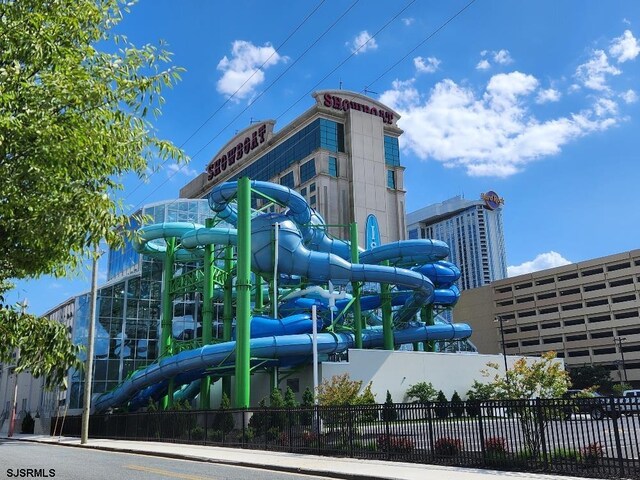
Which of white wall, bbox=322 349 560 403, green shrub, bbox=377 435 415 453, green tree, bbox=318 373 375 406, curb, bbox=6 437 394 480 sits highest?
white wall, bbox=322 349 560 403

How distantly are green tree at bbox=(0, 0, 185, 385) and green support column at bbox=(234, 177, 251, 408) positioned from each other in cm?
2487

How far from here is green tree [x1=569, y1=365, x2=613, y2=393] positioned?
282ft

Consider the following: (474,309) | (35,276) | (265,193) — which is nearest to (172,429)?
(265,193)

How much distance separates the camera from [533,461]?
1427 centimetres

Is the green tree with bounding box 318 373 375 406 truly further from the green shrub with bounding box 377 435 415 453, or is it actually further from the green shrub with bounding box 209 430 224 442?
the green shrub with bounding box 377 435 415 453

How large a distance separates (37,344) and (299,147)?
101483 millimetres

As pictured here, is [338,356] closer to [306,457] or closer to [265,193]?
[265,193]

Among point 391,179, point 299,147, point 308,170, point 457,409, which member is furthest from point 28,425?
point 391,179

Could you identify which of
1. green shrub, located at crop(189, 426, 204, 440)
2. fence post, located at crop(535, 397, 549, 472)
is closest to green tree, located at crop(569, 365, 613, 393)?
green shrub, located at crop(189, 426, 204, 440)

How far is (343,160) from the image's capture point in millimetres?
103875

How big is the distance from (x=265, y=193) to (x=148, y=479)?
25639 millimetres

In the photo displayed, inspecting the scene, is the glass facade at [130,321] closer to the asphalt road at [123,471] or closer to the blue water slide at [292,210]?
the blue water slide at [292,210]

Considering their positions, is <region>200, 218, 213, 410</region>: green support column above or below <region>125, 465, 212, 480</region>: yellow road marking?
above

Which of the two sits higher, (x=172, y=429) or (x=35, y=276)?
(x=35, y=276)
